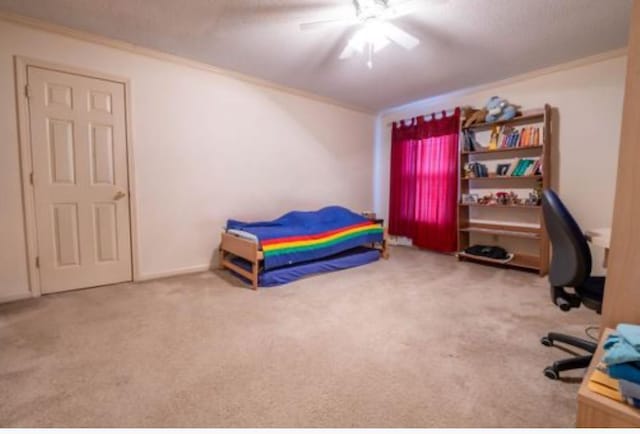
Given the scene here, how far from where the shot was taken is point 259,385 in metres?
1.46

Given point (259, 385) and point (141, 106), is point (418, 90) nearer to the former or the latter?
point (141, 106)

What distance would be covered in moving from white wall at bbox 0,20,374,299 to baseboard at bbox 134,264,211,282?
0.02 m

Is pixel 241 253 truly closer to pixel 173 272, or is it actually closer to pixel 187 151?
pixel 173 272

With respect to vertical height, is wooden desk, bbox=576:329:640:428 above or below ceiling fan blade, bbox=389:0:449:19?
below

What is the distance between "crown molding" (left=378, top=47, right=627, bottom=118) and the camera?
10.0 ft

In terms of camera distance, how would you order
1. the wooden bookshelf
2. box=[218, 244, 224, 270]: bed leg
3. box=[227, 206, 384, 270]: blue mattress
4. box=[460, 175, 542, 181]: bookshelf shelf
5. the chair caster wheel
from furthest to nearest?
box=[218, 244, 224, 270]: bed leg < box=[460, 175, 542, 181]: bookshelf shelf < the wooden bookshelf < box=[227, 206, 384, 270]: blue mattress < the chair caster wheel

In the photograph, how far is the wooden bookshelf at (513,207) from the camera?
10.9ft

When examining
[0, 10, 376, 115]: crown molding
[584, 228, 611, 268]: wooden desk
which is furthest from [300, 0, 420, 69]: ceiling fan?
[584, 228, 611, 268]: wooden desk

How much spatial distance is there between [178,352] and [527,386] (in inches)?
73.0

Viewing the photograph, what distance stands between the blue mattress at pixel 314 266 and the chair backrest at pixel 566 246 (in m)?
2.12

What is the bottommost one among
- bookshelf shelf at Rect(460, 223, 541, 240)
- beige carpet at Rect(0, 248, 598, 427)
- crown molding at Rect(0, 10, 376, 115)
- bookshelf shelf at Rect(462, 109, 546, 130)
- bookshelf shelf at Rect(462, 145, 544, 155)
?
beige carpet at Rect(0, 248, 598, 427)

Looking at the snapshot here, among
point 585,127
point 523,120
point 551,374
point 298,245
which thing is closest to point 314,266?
Answer: point 298,245

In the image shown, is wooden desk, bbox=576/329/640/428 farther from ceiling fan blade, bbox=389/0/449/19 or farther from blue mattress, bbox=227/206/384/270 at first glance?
blue mattress, bbox=227/206/384/270

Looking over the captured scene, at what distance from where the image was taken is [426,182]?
4.58 metres
